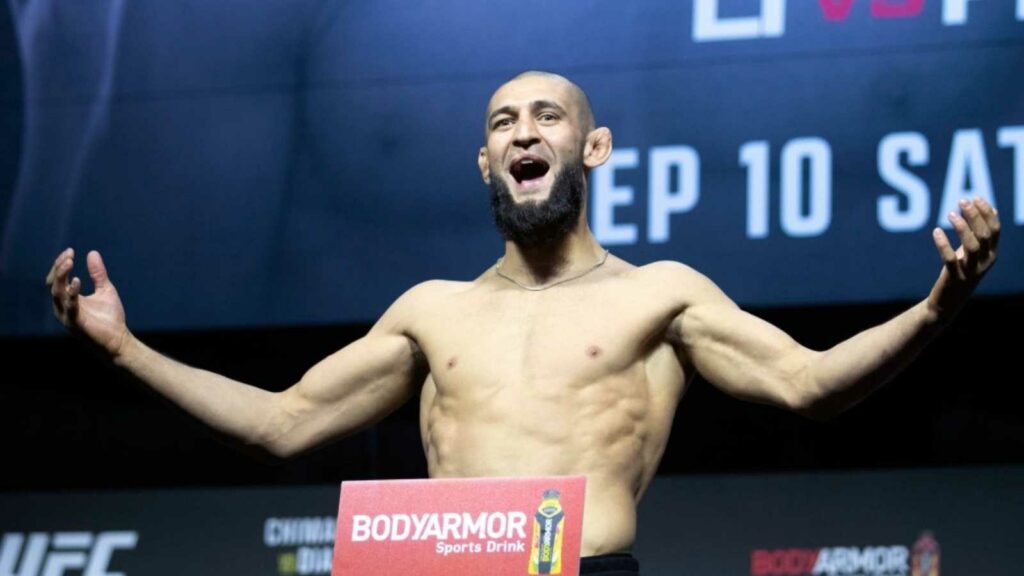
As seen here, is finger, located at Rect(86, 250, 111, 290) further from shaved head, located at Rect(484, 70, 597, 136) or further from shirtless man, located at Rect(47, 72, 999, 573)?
shaved head, located at Rect(484, 70, 597, 136)

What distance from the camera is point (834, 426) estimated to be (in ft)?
18.4

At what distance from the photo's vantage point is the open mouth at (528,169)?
3.17 meters

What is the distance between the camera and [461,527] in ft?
8.48

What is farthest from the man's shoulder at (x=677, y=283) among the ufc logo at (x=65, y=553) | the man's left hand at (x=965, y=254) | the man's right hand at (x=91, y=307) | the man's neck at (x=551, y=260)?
the ufc logo at (x=65, y=553)

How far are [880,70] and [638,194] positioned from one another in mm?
697

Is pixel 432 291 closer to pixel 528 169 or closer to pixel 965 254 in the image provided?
pixel 528 169

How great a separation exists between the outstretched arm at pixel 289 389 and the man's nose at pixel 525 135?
34 cm

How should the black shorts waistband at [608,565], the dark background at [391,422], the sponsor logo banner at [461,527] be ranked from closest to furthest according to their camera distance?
the sponsor logo banner at [461,527] < the black shorts waistband at [608,565] < the dark background at [391,422]

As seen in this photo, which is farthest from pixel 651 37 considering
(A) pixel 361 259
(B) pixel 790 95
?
(A) pixel 361 259

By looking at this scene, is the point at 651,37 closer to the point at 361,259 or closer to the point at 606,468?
the point at 361,259

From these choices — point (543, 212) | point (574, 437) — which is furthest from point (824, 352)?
point (543, 212)

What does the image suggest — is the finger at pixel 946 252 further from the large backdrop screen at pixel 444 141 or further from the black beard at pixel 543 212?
the large backdrop screen at pixel 444 141

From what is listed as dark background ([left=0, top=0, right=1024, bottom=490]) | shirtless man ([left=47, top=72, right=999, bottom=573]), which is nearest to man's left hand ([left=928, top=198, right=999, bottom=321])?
shirtless man ([left=47, top=72, right=999, bottom=573])

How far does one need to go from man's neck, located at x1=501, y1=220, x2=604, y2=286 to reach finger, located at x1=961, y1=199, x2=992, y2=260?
81cm
